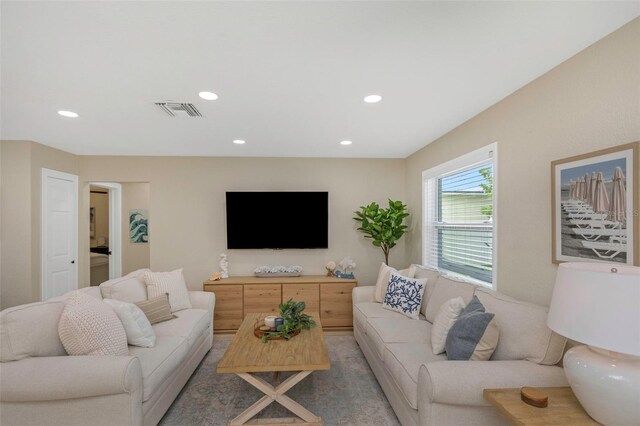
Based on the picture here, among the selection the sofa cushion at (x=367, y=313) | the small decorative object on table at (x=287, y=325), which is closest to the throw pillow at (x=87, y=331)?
the small decorative object on table at (x=287, y=325)

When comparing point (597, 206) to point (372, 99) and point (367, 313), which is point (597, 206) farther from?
point (367, 313)

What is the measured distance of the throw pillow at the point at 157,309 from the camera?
2.84m

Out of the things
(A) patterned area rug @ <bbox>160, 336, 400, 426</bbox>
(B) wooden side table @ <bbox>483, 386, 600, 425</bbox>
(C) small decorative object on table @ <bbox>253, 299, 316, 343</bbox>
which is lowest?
(A) patterned area rug @ <bbox>160, 336, 400, 426</bbox>

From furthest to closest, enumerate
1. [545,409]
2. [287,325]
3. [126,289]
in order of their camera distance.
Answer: [126,289]
[287,325]
[545,409]

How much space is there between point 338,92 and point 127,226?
5341mm

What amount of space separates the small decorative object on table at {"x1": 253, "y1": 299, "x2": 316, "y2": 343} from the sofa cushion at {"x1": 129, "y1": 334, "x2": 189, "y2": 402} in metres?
0.61

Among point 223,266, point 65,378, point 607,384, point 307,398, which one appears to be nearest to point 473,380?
point 607,384

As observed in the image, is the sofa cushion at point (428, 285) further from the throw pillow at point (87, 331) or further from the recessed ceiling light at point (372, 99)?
the throw pillow at point (87, 331)

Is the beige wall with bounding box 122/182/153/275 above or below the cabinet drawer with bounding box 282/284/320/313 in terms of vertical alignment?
above

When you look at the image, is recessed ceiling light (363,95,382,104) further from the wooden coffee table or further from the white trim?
the white trim

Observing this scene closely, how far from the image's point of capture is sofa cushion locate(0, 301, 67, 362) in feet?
5.93

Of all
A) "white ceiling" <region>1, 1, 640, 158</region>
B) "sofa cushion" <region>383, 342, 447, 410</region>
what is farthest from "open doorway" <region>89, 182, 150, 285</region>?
"sofa cushion" <region>383, 342, 447, 410</region>

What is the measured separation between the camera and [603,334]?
46.1 inches

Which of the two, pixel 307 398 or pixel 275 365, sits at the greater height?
pixel 275 365
